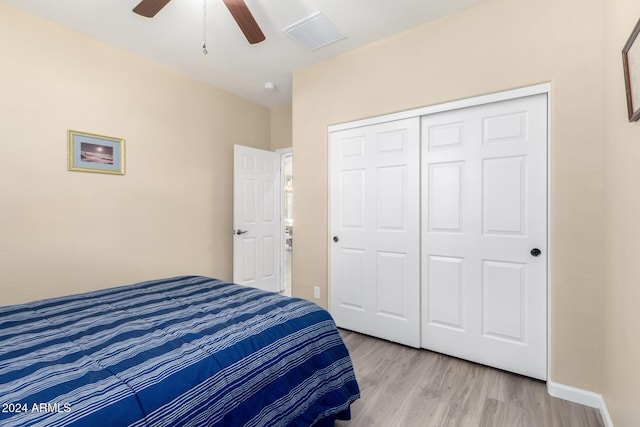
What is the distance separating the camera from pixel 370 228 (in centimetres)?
287

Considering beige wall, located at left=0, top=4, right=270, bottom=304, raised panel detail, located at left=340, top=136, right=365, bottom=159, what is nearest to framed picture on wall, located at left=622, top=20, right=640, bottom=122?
raised panel detail, located at left=340, top=136, right=365, bottom=159

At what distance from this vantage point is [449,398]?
1944 mm

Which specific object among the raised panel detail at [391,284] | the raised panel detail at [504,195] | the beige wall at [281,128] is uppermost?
the beige wall at [281,128]

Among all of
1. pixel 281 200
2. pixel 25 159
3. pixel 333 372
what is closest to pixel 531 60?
pixel 333 372

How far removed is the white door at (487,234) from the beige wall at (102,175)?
2538mm

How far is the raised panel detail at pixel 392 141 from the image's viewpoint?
268 centimetres

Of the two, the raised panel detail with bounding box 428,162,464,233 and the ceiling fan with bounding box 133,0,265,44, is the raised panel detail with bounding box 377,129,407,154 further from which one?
the ceiling fan with bounding box 133,0,265,44

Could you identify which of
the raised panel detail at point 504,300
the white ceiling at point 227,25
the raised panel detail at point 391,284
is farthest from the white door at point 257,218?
the raised panel detail at point 504,300

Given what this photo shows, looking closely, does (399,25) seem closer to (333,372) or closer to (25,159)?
(333,372)

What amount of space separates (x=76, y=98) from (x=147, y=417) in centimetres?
289

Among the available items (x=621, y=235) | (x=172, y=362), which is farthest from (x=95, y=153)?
(x=621, y=235)

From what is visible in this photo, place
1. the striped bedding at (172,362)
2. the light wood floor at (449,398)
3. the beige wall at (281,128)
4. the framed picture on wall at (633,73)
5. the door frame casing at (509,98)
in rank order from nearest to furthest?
the striped bedding at (172,362)
the framed picture on wall at (633,73)
the light wood floor at (449,398)
the door frame casing at (509,98)
the beige wall at (281,128)

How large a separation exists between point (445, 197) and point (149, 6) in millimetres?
2428

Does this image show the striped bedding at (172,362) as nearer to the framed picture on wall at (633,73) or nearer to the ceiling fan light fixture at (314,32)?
the framed picture on wall at (633,73)
